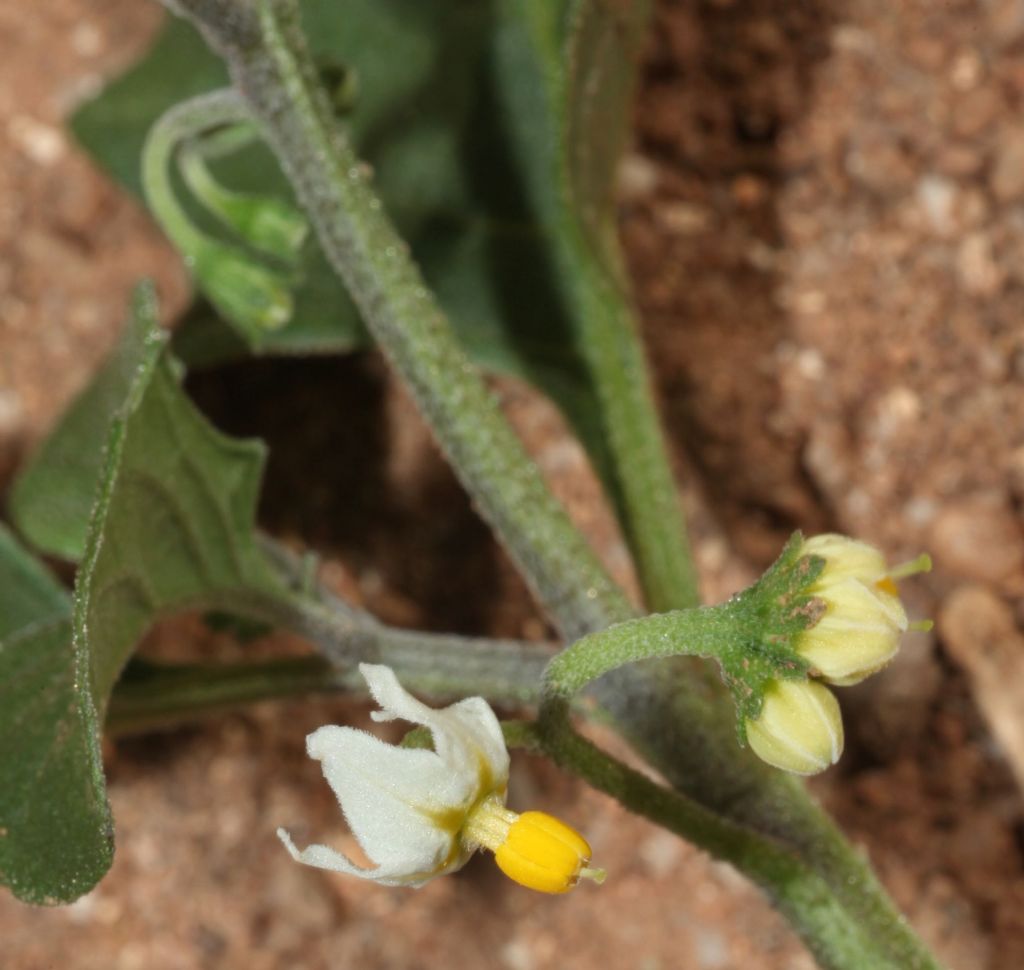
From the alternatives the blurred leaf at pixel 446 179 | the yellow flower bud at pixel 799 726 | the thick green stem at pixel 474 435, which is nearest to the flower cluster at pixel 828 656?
the yellow flower bud at pixel 799 726

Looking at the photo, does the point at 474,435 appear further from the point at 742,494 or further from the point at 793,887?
the point at 742,494

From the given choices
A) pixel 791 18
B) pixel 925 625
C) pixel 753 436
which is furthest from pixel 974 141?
pixel 925 625

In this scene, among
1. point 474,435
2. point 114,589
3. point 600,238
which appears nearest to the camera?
point 114,589

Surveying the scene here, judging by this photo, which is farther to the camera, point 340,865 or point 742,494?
point 742,494

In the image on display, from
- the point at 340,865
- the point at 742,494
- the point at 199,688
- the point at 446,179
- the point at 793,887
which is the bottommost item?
the point at 742,494

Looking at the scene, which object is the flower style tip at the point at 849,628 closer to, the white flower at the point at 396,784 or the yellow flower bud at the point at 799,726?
the yellow flower bud at the point at 799,726

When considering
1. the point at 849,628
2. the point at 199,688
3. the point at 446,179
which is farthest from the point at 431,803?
the point at 446,179

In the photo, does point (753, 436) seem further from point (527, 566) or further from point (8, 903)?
point (8, 903)
